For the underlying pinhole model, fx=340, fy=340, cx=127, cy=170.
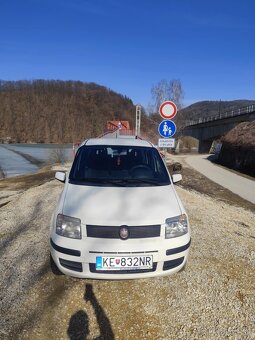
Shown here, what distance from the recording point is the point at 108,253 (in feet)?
11.9

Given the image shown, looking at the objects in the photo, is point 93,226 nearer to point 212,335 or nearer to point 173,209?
point 173,209

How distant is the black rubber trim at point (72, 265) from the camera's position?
3705mm

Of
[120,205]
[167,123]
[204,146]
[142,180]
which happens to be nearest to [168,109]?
[167,123]

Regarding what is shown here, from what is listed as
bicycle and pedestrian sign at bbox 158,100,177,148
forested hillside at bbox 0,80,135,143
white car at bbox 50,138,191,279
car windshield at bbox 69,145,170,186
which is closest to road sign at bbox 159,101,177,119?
bicycle and pedestrian sign at bbox 158,100,177,148

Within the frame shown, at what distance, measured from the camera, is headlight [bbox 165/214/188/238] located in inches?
150

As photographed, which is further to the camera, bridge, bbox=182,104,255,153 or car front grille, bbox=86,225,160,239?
bridge, bbox=182,104,255,153

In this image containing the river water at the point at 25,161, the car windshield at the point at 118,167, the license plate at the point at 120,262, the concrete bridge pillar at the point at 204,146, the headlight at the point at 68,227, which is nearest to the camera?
the license plate at the point at 120,262

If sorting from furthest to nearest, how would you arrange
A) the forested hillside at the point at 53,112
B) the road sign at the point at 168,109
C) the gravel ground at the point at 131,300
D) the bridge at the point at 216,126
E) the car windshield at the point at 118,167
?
the forested hillside at the point at 53,112, the bridge at the point at 216,126, the road sign at the point at 168,109, the car windshield at the point at 118,167, the gravel ground at the point at 131,300

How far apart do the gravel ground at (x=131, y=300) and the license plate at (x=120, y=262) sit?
48 cm

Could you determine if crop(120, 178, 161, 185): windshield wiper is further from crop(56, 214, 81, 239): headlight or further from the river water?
the river water

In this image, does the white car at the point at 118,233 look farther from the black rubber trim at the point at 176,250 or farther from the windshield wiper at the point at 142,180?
the windshield wiper at the point at 142,180

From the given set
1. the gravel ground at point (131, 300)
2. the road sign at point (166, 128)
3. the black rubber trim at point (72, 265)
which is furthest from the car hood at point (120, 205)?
the road sign at point (166, 128)

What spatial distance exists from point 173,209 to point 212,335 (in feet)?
4.52

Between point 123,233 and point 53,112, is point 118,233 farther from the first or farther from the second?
point 53,112
